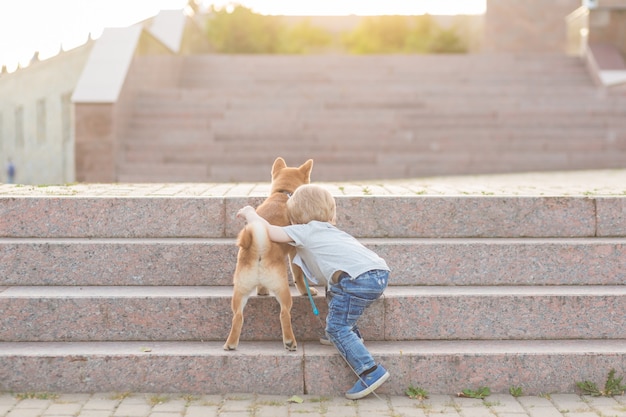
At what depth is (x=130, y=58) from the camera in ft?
42.8

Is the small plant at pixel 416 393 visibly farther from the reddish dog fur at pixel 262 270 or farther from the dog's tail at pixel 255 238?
the dog's tail at pixel 255 238

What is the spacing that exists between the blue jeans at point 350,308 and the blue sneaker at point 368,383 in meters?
0.05

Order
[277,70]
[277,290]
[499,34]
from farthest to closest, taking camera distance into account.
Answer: [499,34] → [277,70] → [277,290]

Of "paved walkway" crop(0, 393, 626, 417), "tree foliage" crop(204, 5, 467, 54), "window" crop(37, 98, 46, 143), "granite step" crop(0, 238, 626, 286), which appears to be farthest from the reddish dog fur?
"tree foliage" crop(204, 5, 467, 54)

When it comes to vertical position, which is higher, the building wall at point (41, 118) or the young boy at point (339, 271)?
the building wall at point (41, 118)

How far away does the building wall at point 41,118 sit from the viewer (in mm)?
14895

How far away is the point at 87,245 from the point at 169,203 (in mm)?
691

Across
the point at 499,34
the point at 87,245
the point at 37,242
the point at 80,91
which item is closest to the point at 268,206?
the point at 87,245

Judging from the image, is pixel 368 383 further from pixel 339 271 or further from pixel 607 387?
pixel 607 387

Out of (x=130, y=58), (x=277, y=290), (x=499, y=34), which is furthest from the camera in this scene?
(x=499, y=34)

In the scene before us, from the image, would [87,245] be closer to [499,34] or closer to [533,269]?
[533,269]

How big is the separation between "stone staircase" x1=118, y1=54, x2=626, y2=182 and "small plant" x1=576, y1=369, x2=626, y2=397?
25.4 ft

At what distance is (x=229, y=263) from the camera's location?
544cm

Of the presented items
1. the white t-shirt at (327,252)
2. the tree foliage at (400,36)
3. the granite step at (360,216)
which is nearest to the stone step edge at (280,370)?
the white t-shirt at (327,252)
